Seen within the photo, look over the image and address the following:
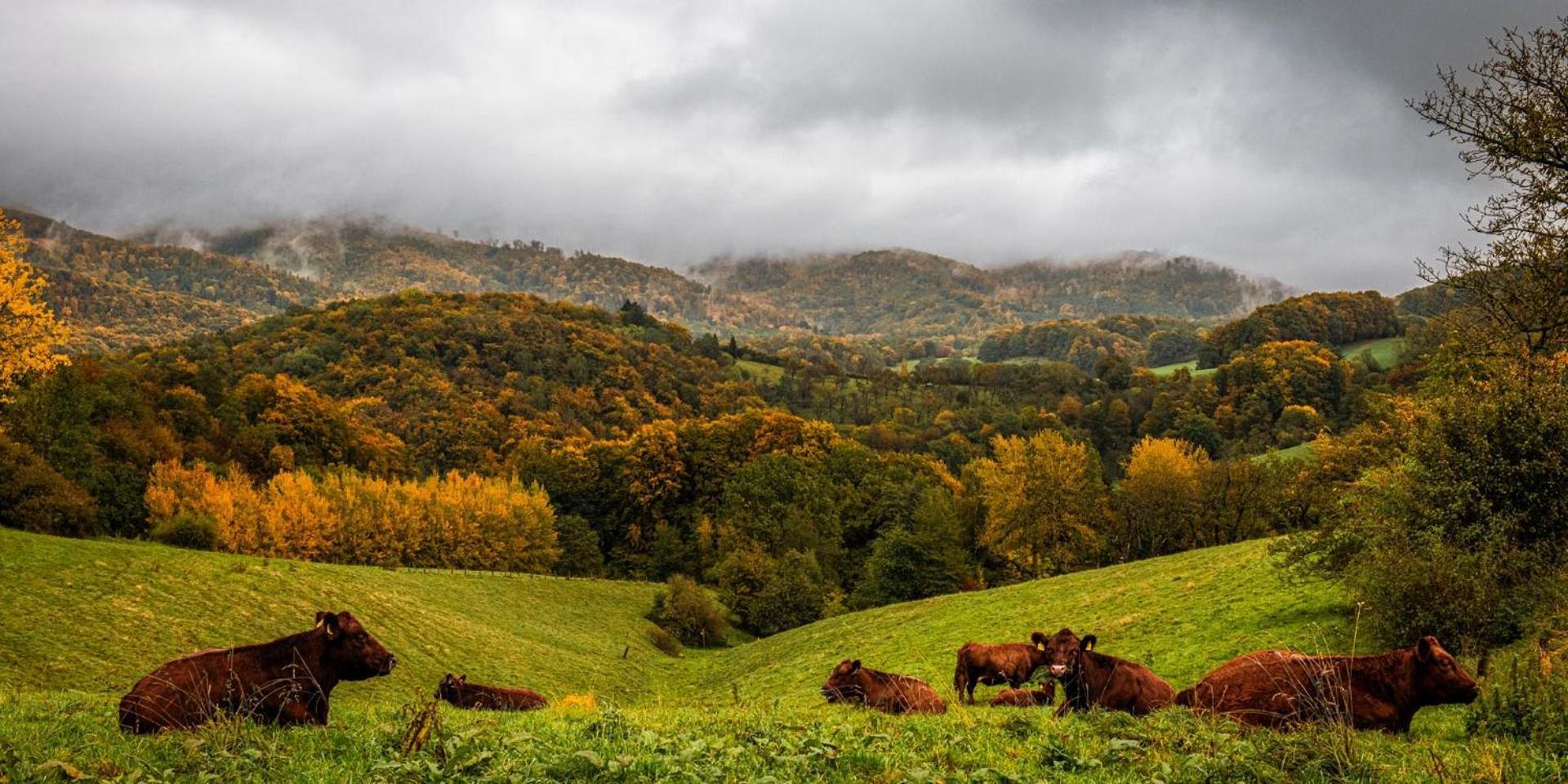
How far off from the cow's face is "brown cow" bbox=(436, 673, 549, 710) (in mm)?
16855

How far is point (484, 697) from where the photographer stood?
739 inches

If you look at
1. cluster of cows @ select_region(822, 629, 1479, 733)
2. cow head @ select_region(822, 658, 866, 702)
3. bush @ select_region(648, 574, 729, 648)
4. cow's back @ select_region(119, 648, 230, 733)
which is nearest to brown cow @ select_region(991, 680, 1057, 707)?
cluster of cows @ select_region(822, 629, 1479, 733)

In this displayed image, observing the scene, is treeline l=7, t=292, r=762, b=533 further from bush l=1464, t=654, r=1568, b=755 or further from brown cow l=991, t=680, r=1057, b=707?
bush l=1464, t=654, r=1568, b=755

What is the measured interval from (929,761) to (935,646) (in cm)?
2729

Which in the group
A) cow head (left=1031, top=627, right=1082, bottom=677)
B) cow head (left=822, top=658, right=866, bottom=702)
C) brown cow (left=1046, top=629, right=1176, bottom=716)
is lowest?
cow head (left=822, top=658, right=866, bottom=702)

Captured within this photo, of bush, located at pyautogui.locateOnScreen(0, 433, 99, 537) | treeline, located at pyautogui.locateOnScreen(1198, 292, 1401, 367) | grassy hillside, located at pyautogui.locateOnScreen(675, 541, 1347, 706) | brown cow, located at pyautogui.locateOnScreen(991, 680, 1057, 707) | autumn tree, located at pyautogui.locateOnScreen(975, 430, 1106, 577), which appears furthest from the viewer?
treeline, located at pyautogui.locateOnScreen(1198, 292, 1401, 367)

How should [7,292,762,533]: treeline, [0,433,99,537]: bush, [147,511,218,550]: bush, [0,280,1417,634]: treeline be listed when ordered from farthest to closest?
1. [0,280,1417,634]: treeline
2. [7,292,762,533]: treeline
3. [147,511,218,550]: bush
4. [0,433,99,537]: bush

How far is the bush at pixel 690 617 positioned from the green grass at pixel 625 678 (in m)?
2.84

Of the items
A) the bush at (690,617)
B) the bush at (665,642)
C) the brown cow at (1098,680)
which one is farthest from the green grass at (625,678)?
the bush at (690,617)

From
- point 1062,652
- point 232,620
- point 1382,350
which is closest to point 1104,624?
point 1062,652

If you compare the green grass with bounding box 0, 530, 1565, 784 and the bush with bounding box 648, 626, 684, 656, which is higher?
the green grass with bounding box 0, 530, 1565, 784

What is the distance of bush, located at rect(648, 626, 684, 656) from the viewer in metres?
58.3

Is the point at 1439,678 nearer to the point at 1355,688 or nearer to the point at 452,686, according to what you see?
the point at 1355,688

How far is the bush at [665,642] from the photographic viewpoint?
5834cm
